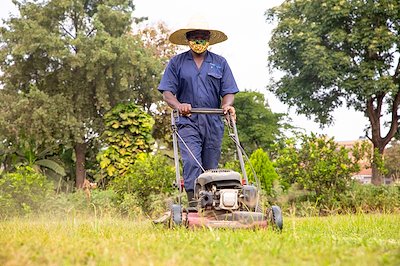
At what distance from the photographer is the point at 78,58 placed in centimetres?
1881

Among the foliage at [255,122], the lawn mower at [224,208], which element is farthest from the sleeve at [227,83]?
the foliage at [255,122]

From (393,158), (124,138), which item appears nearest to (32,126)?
(124,138)

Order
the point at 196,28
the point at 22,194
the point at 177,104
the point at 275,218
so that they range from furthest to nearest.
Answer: the point at 22,194 → the point at 196,28 → the point at 177,104 → the point at 275,218

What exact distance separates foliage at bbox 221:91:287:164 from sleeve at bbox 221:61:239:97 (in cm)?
2541

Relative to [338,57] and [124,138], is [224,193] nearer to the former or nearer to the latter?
[124,138]

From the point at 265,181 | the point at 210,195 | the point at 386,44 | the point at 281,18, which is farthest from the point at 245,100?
the point at 210,195

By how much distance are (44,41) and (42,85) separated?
2.19m

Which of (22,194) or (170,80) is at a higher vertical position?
(170,80)

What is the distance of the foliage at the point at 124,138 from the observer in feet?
54.9

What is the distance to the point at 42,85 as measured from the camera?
20234mm

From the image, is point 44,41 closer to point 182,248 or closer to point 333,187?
point 333,187

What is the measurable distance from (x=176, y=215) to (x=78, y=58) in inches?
593

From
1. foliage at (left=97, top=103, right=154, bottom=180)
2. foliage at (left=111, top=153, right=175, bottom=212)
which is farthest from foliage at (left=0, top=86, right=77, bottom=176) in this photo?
foliage at (left=111, top=153, right=175, bottom=212)

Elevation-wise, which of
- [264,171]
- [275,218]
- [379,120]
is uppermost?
[379,120]
